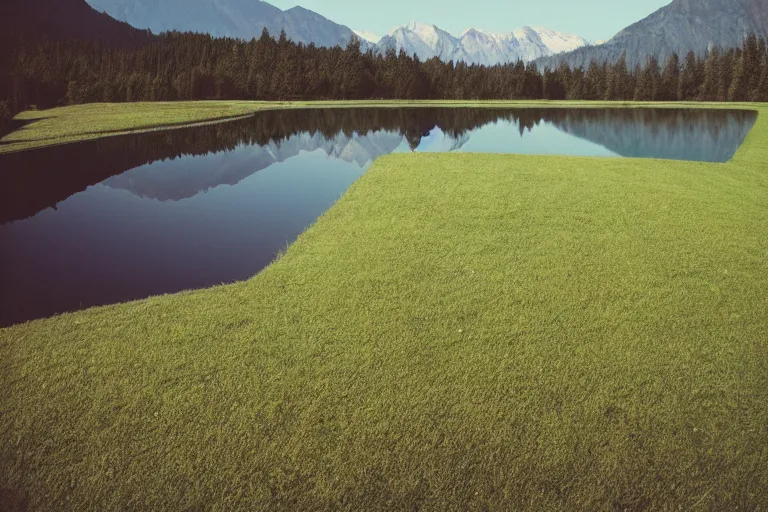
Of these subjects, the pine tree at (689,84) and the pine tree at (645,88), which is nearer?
the pine tree at (645,88)

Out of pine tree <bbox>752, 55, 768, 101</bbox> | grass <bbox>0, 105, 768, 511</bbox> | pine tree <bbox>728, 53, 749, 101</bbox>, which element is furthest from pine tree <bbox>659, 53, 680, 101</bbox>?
grass <bbox>0, 105, 768, 511</bbox>

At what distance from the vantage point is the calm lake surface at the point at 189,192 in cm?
1298

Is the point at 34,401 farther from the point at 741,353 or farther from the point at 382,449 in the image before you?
the point at 741,353

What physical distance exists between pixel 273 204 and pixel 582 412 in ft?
56.8

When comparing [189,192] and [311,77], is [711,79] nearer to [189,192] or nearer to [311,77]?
[311,77]

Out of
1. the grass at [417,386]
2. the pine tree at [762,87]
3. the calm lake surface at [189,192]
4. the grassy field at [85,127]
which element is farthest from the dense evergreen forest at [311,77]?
the grass at [417,386]

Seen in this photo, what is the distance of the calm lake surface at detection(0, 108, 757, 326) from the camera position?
13.0m

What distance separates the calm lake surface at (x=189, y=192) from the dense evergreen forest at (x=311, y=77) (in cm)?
5948

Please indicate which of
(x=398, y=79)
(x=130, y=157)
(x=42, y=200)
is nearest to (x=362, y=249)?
(x=42, y=200)

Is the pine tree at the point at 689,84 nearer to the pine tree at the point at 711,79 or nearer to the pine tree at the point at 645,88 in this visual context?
the pine tree at the point at 711,79

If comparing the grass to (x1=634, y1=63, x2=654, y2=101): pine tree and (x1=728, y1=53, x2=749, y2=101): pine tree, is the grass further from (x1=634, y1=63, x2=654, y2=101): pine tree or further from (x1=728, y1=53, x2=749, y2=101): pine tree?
(x1=634, y1=63, x2=654, y2=101): pine tree

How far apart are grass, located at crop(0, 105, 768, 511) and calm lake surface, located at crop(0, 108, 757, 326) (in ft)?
9.41

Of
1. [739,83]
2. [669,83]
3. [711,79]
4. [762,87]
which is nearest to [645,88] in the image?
[669,83]

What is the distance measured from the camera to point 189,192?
78.8ft
